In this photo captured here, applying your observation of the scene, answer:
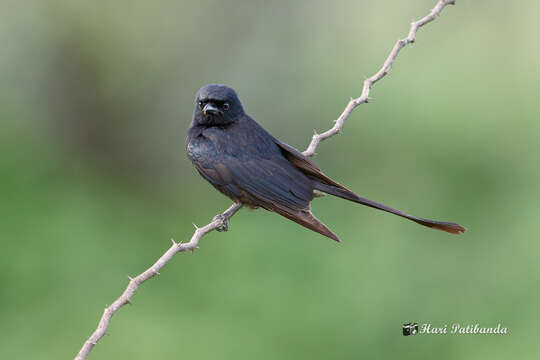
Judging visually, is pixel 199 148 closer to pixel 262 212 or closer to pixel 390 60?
pixel 390 60

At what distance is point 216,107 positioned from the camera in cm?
467

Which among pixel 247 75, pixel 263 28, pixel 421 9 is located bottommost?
pixel 247 75

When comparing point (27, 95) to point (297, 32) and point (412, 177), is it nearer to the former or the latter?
point (297, 32)

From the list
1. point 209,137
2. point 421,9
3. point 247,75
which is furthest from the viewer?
point 421,9

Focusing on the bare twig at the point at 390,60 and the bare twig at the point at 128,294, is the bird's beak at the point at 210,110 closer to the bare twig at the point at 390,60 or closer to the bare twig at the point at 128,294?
the bare twig at the point at 390,60

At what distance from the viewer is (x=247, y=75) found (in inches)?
296

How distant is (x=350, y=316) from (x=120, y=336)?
5.98ft

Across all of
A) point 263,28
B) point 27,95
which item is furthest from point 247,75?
point 27,95

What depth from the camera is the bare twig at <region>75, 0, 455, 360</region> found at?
2906mm

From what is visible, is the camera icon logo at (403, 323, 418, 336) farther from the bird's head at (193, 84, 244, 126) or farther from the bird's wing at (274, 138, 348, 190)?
the bird's head at (193, 84, 244, 126)

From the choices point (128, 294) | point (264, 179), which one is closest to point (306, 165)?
point (264, 179)

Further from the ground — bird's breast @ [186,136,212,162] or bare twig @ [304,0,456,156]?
bare twig @ [304,0,456,156]

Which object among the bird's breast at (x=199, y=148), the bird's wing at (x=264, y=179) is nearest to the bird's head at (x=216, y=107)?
the bird's breast at (x=199, y=148)

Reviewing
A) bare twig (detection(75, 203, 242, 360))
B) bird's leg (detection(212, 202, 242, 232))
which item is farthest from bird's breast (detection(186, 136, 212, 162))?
bare twig (detection(75, 203, 242, 360))
